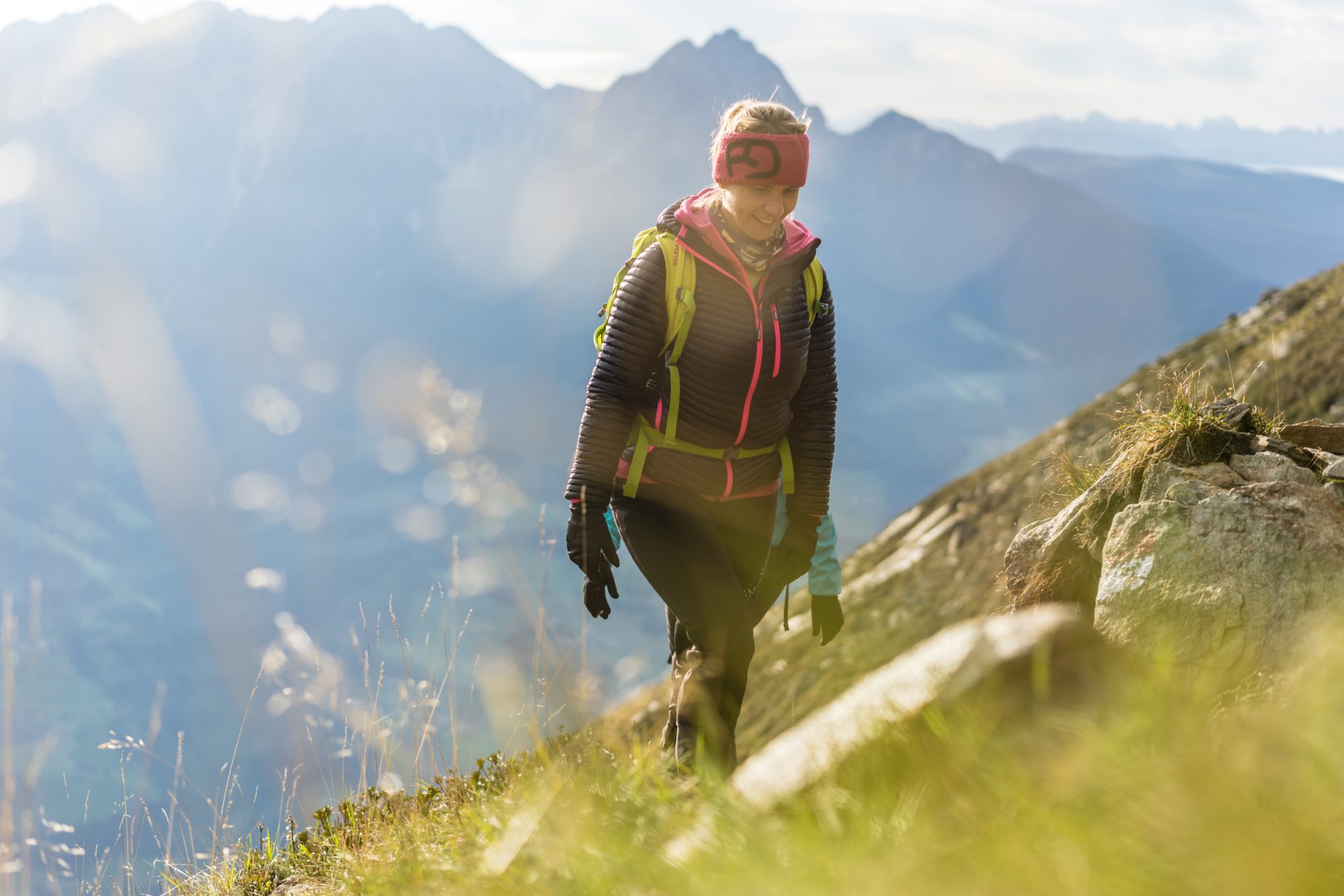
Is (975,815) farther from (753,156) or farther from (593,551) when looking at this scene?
(753,156)

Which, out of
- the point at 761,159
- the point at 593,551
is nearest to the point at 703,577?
the point at 593,551

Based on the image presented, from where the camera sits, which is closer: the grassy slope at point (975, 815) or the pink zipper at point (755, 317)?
the grassy slope at point (975, 815)

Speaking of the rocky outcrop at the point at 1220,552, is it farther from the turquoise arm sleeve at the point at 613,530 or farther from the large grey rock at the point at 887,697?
the turquoise arm sleeve at the point at 613,530

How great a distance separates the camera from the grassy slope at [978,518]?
26.5 meters

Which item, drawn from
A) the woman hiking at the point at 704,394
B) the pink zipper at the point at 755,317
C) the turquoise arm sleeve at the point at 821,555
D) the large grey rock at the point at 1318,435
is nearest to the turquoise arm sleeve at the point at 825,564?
the turquoise arm sleeve at the point at 821,555

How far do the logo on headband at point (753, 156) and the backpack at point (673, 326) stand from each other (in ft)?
1.44

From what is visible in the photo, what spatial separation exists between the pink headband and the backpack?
404mm

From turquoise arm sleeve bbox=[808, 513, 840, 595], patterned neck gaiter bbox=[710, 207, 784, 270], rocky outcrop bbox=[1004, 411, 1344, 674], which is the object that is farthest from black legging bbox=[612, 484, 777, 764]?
rocky outcrop bbox=[1004, 411, 1344, 674]

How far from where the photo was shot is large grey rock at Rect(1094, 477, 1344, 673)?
3523mm

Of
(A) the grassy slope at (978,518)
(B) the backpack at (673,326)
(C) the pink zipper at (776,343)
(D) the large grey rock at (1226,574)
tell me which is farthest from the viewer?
(A) the grassy slope at (978,518)

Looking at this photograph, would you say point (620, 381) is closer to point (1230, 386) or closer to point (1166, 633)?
point (1166, 633)

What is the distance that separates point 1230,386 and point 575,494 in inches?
131

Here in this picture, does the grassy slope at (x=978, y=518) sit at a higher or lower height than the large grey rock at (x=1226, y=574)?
lower

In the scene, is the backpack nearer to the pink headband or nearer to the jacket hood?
the jacket hood
